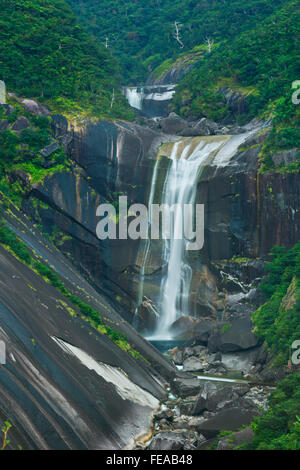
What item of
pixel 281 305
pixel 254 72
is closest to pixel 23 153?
pixel 281 305

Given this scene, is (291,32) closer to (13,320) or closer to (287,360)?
(287,360)

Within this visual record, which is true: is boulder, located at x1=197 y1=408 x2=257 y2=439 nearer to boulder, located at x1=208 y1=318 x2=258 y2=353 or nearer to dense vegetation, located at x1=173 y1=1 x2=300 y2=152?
boulder, located at x1=208 y1=318 x2=258 y2=353

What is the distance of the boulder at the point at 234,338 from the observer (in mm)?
32219

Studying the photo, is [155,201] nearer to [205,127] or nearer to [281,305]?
[205,127]

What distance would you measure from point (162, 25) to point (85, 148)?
1645 inches

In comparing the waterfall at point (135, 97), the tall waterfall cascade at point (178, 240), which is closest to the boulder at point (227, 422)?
the tall waterfall cascade at point (178, 240)

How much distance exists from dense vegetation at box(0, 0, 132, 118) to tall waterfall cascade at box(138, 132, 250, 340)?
29.0 ft

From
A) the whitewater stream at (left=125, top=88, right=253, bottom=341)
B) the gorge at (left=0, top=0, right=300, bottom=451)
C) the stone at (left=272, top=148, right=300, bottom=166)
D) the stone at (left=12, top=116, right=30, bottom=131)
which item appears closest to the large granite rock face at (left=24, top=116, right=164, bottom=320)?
the gorge at (left=0, top=0, right=300, bottom=451)

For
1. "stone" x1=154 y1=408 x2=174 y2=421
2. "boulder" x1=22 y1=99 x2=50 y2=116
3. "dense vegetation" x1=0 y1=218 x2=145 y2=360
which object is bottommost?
"stone" x1=154 y1=408 x2=174 y2=421

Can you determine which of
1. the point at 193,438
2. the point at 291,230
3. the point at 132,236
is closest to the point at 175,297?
the point at 132,236

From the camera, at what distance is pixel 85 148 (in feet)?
140

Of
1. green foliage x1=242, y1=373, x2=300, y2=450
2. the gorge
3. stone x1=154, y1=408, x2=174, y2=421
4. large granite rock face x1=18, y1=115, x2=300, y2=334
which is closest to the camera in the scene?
green foliage x1=242, y1=373, x2=300, y2=450

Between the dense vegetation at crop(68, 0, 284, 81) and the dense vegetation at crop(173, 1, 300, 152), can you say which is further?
the dense vegetation at crop(68, 0, 284, 81)

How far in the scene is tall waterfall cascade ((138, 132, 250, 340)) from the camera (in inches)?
1606
